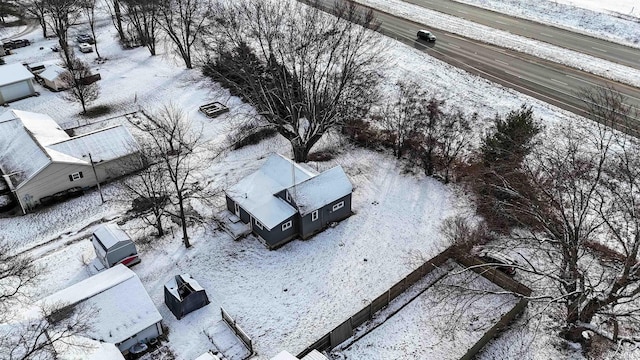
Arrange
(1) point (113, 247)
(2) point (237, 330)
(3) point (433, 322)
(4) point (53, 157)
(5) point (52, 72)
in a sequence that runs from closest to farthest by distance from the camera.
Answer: (2) point (237, 330), (3) point (433, 322), (1) point (113, 247), (4) point (53, 157), (5) point (52, 72)

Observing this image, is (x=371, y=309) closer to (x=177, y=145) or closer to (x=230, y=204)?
(x=230, y=204)

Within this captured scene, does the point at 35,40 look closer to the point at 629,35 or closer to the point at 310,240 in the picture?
the point at 310,240

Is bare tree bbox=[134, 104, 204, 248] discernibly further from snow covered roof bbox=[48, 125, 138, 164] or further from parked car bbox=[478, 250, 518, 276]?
parked car bbox=[478, 250, 518, 276]

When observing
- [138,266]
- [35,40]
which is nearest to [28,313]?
[138,266]

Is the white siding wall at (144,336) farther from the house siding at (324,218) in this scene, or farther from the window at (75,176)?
the window at (75,176)

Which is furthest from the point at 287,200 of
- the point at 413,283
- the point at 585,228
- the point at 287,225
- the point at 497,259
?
the point at 585,228

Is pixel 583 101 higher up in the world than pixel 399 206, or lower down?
higher up
